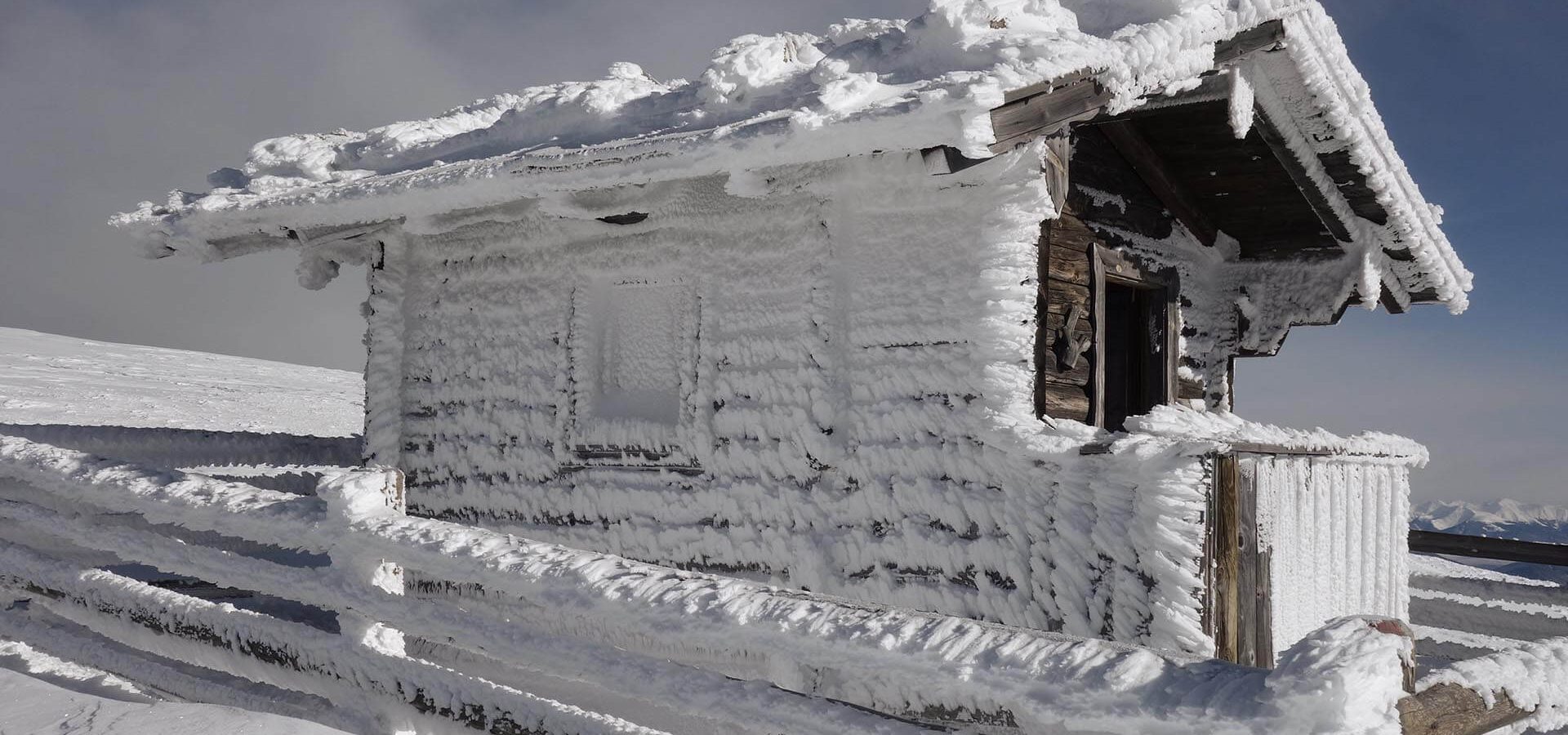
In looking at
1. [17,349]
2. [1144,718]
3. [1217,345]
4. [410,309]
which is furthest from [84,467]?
[17,349]

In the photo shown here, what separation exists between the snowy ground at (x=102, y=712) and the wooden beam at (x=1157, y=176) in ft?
15.3

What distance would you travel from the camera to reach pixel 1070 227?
17.7 ft

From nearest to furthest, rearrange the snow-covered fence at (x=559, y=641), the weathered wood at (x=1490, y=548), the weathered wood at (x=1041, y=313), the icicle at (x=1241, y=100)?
the snow-covered fence at (x=559, y=641) → the weathered wood at (x=1041, y=313) → the icicle at (x=1241, y=100) → the weathered wood at (x=1490, y=548)

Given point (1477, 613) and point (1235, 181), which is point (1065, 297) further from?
point (1477, 613)

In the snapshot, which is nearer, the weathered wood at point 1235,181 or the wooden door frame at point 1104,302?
the wooden door frame at point 1104,302

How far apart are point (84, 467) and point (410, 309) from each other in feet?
9.33

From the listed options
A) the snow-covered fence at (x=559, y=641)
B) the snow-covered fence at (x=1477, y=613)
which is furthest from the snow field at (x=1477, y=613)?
the snow-covered fence at (x=559, y=641)

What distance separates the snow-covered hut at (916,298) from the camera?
13.5 ft

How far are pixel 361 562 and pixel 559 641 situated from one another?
2.96 ft

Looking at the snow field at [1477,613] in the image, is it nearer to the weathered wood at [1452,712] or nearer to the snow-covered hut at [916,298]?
the snow-covered hut at [916,298]

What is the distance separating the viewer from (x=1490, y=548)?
7.85m

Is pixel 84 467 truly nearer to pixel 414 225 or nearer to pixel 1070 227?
pixel 414 225

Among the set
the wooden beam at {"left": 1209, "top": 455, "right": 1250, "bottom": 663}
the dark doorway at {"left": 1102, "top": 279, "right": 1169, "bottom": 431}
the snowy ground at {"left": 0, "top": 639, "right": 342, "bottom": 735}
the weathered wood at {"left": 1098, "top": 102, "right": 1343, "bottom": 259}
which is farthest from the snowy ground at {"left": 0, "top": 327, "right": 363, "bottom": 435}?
the wooden beam at {"left": 1209, "top": 455, "right": 1250, "bottom": 663}

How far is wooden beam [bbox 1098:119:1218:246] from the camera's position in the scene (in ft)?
18.8
